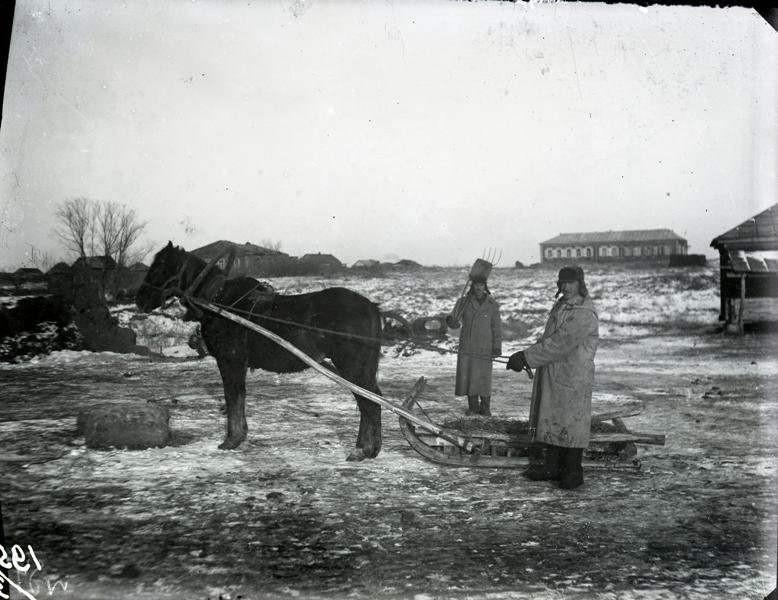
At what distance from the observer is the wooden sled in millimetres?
4527

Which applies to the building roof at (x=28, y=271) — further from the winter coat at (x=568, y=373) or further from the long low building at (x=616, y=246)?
the long low building at (x=616, y=246)

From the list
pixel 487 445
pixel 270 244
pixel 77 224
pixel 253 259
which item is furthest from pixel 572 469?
pixel 77 224

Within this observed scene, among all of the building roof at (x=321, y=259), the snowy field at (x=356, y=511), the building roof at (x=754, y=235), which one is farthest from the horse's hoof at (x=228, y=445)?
the building roof at (x=754, y=235)

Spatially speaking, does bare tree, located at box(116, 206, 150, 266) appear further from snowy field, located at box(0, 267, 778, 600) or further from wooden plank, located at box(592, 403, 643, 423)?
wooden plank, located at box(592, 403, 643, 423)

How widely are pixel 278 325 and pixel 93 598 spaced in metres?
2.99

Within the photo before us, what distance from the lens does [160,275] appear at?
17.7ft

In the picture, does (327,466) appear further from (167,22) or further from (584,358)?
(167,22)

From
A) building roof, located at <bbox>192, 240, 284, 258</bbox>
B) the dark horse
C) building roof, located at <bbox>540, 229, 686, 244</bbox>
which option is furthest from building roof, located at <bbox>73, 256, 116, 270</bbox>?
building roof, located at <bbox>540, 229, 686, 244</bbox>

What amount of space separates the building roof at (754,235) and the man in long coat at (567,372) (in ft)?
37.1

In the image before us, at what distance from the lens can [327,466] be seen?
198 inches

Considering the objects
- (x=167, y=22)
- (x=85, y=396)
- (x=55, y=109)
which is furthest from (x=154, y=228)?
(x=167, y=22)

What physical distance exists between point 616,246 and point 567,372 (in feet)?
49.8

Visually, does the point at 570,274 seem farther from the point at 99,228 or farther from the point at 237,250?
the point at 99,228

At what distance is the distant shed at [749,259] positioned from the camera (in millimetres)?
12969
